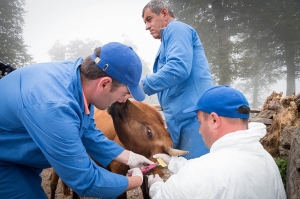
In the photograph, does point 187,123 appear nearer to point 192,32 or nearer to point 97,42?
point 192,32

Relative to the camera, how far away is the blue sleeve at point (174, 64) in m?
2.34

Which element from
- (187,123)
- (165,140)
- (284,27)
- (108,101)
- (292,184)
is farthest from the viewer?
(284,27)

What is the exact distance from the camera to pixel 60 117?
57.1 inches

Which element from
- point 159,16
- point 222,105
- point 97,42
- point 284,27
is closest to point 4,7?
point 159,16

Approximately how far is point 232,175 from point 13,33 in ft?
99.2

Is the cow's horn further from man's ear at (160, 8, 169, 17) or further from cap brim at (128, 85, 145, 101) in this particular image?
man's ear at (160, 8, 169, 17)

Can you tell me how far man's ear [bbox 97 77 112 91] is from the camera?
176 centimetres

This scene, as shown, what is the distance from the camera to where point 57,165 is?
60.0 inches

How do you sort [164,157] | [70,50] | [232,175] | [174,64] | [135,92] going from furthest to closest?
1. [70,50]
2. [164,157]
3. [174,64]
4. [135,92]
5. [232,175]

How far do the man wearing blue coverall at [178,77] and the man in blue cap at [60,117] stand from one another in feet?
1.76

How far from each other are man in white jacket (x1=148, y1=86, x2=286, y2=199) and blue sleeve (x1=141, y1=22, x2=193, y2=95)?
613 millimetres

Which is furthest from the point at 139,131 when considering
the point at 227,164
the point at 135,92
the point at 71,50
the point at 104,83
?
the point at 71,50

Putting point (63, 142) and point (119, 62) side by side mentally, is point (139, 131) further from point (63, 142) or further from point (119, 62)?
point (63, 142)

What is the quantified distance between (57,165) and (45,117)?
37cm
